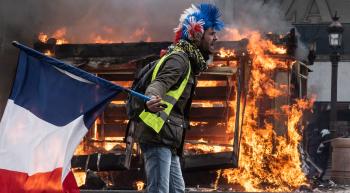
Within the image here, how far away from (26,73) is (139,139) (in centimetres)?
90

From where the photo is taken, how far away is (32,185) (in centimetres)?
410

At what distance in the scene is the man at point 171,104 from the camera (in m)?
4.07

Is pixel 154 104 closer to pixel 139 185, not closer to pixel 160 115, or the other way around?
pixel 160 115

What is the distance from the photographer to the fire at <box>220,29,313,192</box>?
9297mm

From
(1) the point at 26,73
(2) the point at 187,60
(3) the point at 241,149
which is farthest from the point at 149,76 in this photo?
(3) the point at 241,149

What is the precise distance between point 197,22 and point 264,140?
5.30m

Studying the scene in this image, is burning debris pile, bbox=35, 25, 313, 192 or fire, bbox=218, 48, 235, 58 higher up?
fire, bbox=218, 48, 235, 58

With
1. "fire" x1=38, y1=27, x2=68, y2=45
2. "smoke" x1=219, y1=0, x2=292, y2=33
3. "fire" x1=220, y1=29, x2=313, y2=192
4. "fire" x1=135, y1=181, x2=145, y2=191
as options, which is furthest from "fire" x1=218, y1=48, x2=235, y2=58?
"fire" x1=38, y1=27, x2=68, y2=45

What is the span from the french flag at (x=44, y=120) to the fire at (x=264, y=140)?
16.5 feet

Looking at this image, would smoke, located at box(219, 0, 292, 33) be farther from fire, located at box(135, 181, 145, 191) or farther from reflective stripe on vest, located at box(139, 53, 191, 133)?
reflective stripe on vest, located at box(139, 53, 191, 133)

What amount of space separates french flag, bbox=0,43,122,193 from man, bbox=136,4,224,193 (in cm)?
44

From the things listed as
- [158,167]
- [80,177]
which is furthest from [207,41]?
[80,177]

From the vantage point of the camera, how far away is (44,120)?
423 cm

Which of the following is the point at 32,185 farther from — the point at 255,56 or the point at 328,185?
the point at 328,185
